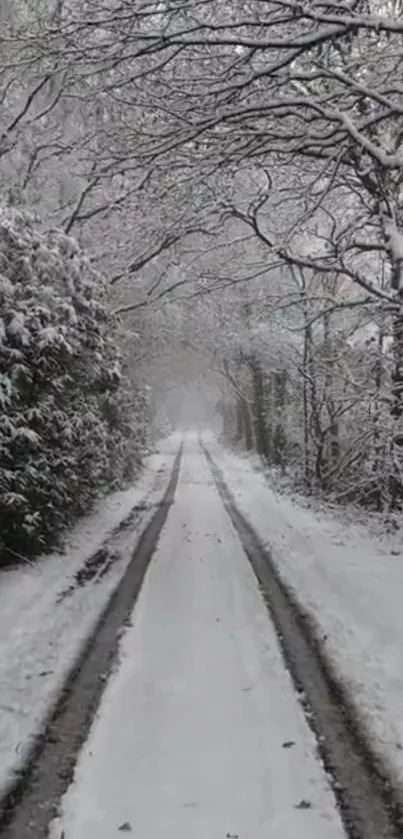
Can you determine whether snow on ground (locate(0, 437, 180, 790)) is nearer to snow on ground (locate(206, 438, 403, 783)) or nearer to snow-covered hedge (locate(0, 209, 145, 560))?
snow-covered hedge (locate(0, 209, 145, 560))

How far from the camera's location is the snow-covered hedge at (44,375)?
9812mm

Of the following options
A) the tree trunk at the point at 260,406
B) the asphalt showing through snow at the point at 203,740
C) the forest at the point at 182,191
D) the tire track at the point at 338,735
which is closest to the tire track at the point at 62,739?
the asphalt showing through snow at the point at 203,740

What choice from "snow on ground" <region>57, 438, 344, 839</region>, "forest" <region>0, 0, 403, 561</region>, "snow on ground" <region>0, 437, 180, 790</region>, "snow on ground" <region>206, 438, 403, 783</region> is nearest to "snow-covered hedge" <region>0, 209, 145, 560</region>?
"forest" <region>0, 0, 403, 561</region>

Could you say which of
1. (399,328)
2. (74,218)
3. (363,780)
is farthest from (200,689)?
(74,218)

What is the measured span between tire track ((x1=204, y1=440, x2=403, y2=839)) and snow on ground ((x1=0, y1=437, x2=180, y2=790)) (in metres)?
1.95

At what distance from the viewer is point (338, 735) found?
4984mm

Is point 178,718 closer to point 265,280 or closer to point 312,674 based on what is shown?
point 312,674

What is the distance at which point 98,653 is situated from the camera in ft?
22.0

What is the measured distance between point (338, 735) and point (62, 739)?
1862mm

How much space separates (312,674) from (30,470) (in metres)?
5.56

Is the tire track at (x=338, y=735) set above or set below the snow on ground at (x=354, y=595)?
below

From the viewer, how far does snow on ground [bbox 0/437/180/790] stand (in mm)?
5227

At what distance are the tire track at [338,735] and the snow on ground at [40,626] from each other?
1947mm

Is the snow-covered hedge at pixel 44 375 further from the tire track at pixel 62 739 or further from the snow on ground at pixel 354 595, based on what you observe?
the snow on ground at pixel 354 595
